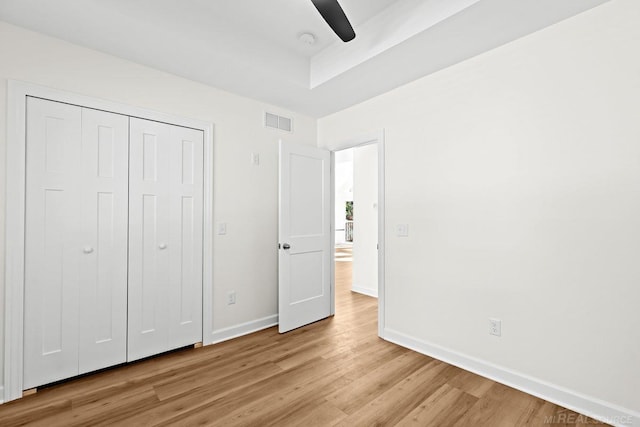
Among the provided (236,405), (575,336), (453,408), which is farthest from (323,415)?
(575,336)

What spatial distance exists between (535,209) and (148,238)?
9.74 ft

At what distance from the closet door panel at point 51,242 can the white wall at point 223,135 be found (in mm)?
146

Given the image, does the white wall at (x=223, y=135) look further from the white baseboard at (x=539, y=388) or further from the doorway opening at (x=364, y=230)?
the white baseboard at (x=539, y=388)

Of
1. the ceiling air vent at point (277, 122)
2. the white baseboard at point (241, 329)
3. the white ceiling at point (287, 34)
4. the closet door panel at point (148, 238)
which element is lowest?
the white baseboard at point (241, 329)

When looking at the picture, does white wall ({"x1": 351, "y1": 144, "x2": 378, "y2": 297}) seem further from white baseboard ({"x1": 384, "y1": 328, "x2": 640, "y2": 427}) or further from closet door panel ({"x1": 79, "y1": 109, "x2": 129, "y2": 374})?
closet door panel ({"x1": 79, "y1": 109, "x2": 129, "y2": 374})

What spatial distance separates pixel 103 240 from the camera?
2.34 meters

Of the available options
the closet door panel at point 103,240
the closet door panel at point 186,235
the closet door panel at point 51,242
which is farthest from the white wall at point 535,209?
the closet door panel at point 51,242

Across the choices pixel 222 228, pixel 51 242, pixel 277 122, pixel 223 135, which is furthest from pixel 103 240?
pixel 277 122

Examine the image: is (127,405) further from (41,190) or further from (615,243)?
(615,243)

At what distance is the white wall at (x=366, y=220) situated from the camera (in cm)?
469

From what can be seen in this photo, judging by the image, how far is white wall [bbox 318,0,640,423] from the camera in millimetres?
1771

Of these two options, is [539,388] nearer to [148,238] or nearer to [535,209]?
[535,209]

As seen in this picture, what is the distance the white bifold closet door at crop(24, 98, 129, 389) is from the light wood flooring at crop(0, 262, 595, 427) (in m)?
0.24

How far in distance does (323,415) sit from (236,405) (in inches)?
22.3
